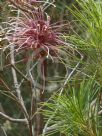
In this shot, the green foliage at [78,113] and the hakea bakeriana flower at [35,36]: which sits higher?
the hakea bakeriana flower at [35,36]

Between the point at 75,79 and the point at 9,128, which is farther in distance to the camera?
the point at 9,128

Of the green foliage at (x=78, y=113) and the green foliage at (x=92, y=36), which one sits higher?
the green foliage at (x=92, y=36)

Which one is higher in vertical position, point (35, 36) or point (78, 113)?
point (35, 36)

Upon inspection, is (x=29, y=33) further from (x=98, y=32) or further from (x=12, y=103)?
(x=12, y=103)

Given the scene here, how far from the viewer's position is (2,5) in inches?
45.9

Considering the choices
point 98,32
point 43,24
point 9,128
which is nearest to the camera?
point 98,32

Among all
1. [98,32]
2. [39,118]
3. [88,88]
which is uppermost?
[98,32]

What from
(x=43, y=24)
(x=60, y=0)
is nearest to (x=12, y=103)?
(x=60, y=0)

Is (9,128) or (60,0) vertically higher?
Result: (60,0)

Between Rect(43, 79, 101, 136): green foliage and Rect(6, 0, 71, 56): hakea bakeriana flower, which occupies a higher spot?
Rect(6, 0, 71, 56): hakea bakeriana flower

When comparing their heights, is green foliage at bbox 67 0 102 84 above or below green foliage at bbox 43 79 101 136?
above

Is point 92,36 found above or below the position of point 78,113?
above

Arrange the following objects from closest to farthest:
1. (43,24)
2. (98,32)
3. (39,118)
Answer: (98,32) → (43,24) → (39,118)

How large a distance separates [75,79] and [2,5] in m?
0.38
